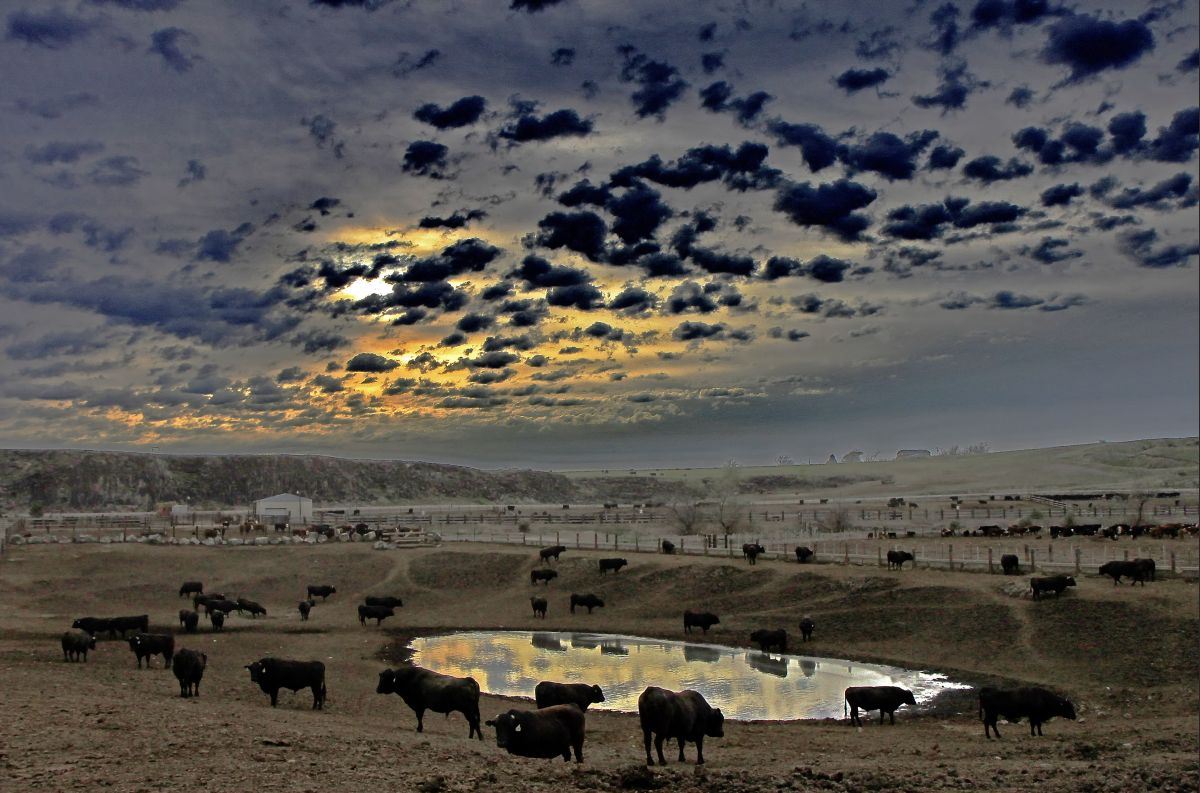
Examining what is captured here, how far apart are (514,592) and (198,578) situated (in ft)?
62.8

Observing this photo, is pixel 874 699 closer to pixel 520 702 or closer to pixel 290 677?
pixel 520 702

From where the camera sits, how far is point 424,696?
21344 millimetres

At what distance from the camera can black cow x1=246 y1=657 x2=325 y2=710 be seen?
23.7 meters

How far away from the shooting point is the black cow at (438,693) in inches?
816

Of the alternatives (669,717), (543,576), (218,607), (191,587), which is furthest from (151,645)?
(543,576)

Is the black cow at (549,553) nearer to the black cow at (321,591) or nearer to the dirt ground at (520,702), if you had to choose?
the dirt ground at (520,702)

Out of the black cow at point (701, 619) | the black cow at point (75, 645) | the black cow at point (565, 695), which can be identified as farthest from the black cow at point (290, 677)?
the black cow at point (701, 619)

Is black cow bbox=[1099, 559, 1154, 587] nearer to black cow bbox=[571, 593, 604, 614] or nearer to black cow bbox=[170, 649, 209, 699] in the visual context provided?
black cow bbox=[571, 593, 604, 614]

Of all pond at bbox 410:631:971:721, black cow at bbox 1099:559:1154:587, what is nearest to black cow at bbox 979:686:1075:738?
pond at bbox 410:631:971:721

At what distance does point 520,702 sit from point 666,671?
7758mm

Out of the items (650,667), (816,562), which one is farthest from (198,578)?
(816,562)

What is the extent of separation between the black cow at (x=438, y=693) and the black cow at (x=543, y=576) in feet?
95.7

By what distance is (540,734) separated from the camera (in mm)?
16031

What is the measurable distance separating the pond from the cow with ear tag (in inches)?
411
